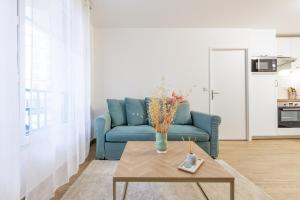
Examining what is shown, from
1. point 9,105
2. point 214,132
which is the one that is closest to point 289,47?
point 214,132

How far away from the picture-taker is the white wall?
448cm

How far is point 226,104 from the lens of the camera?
4.64m

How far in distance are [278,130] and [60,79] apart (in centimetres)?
455

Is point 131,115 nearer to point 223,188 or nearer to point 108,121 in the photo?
point 108,121

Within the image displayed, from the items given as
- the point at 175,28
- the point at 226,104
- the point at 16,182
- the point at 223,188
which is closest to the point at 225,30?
the point at 175,28

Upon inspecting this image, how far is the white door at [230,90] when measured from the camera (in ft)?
15.2

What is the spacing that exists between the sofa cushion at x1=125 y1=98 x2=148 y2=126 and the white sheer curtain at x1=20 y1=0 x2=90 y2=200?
36.5 inches

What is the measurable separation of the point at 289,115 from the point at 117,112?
375cm

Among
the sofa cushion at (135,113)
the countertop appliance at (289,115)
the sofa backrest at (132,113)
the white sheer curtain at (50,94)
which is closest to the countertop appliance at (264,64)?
the countertop appliance at (289,115)

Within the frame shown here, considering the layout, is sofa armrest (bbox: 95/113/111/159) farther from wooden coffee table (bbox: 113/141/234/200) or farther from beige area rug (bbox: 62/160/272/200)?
wooden coffee table (bbox: 113/141/234/200)

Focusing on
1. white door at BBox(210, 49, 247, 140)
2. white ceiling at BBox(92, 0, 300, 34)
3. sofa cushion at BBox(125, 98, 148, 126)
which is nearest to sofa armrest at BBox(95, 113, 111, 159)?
sofa cushion at BBox(125, 98, 148, 126)

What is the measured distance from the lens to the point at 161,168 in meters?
1.61

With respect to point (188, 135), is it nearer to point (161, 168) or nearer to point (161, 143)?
point (161, 143)

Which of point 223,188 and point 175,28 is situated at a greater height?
point 175,28
